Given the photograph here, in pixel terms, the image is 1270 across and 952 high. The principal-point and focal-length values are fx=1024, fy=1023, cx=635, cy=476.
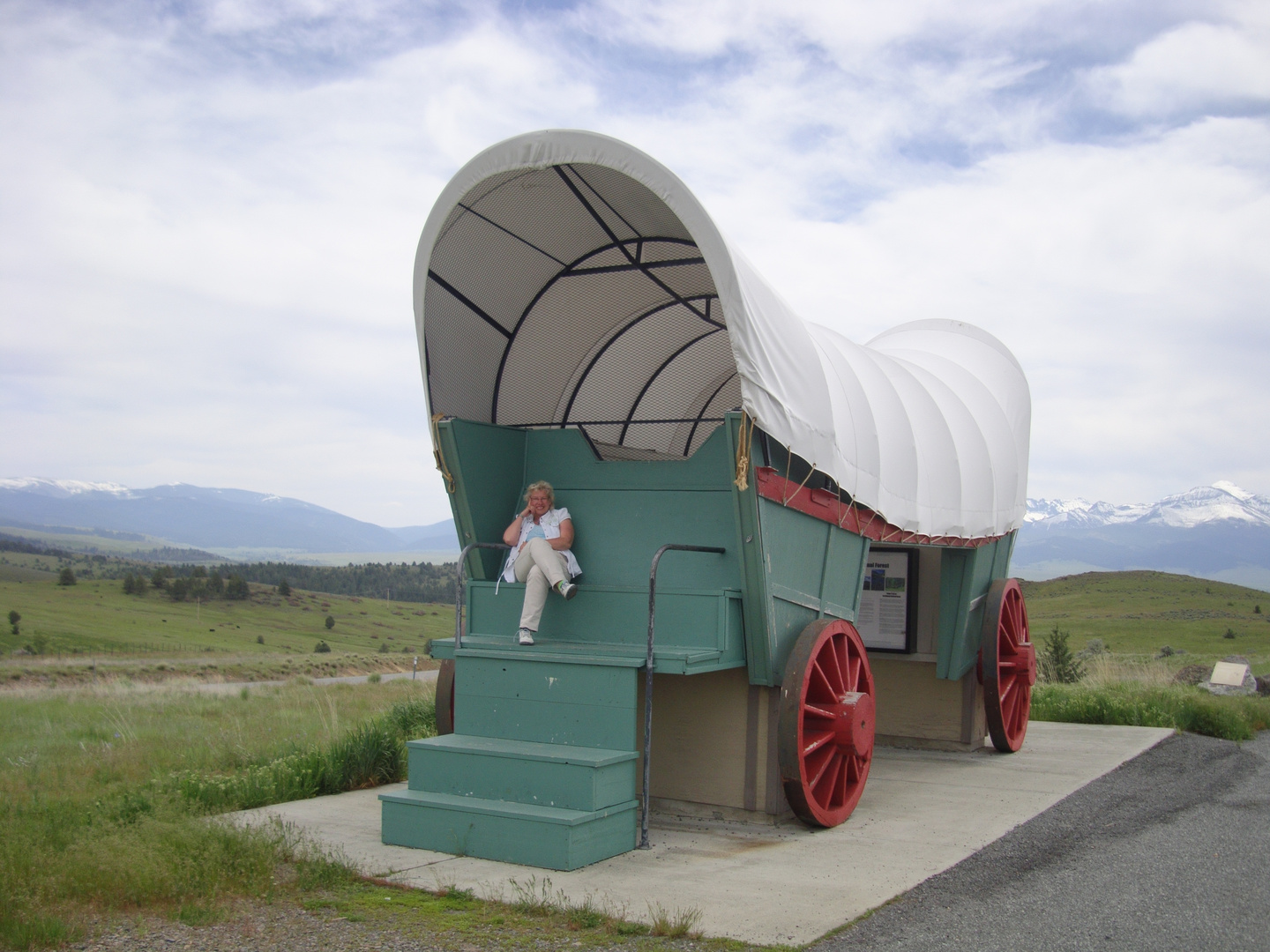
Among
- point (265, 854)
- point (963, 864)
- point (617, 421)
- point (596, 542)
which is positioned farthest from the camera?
point (617, 421)

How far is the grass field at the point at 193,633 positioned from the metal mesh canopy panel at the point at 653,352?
3054 centimetres

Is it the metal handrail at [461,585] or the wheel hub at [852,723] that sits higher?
the metal handrail at [461,585]

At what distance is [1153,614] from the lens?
5834 cm

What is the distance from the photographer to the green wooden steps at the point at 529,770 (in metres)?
5.45

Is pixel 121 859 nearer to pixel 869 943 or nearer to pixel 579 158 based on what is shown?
pixel 869 943

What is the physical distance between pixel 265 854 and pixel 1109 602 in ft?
231

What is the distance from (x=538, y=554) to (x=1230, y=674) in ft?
41.5

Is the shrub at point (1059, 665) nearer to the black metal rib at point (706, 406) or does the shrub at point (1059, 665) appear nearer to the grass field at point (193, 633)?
the black metal rib at point (706, 406)

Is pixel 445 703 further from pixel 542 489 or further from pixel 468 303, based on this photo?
pixel 468 303

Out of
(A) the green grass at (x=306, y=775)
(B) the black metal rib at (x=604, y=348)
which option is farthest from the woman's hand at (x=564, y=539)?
(A) the green grass at (x=306, y=775)

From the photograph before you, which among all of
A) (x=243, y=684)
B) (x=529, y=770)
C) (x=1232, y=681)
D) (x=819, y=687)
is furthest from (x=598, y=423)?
(x=243, y=684)

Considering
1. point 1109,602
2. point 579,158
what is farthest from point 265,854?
point 1109,602

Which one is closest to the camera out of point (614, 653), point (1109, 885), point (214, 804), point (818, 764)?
point (1109, 885)

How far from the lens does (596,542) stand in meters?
7.30
